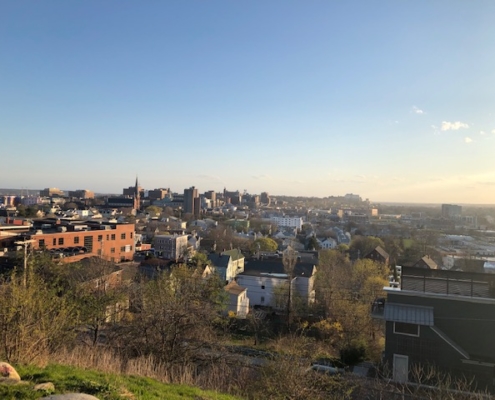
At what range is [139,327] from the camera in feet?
22.7

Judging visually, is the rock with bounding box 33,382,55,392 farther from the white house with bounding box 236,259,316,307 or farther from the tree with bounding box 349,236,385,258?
the tree with bounding box 349,236,385,258

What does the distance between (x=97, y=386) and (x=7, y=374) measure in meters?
0.92

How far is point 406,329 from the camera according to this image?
9.52 meters

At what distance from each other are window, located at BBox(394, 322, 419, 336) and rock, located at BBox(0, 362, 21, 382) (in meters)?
8.63

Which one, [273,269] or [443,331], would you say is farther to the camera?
[273,269]

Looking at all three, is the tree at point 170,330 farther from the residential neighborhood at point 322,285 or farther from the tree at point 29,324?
the tree at point 29,324

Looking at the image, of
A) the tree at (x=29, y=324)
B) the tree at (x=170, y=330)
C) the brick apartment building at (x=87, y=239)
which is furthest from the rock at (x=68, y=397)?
the brick apartment building at (x=87, y=239)

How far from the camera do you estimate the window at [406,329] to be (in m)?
9.45

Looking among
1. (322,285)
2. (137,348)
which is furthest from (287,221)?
(137,348)

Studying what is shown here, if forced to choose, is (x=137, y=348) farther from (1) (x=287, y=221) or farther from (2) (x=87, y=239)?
(1) (x=287, y=221)

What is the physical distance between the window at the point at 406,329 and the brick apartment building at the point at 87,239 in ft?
53.8

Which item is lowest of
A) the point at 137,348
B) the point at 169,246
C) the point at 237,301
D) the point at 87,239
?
the point at 237,301

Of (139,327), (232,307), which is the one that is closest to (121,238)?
(232,307)

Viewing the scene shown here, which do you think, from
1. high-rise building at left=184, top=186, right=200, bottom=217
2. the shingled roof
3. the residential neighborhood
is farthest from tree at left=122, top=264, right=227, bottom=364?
high-rise building at left=184, top=186, right=200, bottom=217
